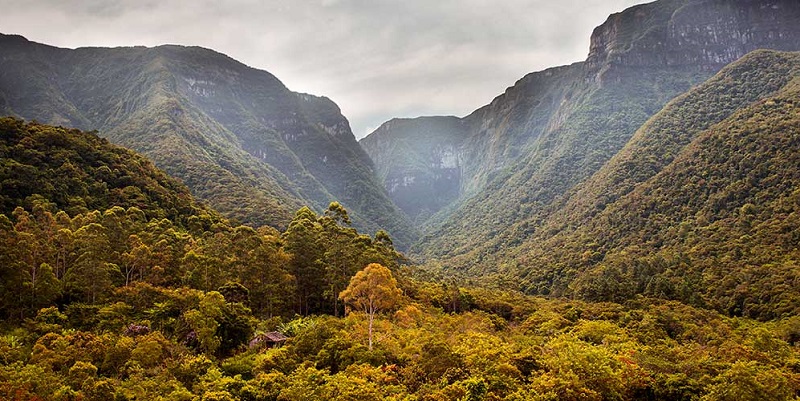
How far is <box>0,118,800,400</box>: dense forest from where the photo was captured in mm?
24844

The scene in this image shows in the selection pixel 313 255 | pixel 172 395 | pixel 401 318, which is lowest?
pixel 401 318

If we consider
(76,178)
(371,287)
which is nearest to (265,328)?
(371,287)

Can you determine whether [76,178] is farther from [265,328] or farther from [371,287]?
[371,287]

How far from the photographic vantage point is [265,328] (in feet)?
125

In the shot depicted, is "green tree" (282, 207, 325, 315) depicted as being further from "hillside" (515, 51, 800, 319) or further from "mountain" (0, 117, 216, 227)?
"hillside" (515, 51, 800, 319)

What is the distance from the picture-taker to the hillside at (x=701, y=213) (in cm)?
7712

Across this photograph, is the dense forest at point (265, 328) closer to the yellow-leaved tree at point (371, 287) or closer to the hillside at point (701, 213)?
the yellow-leaved tree at point (371, 287)

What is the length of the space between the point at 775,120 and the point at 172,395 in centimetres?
12850

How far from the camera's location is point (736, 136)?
11019cm

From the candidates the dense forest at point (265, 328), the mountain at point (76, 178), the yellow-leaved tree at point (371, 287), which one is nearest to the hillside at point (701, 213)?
the dense forest at point (265, 328)

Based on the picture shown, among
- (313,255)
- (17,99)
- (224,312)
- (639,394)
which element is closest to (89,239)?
(224,312)

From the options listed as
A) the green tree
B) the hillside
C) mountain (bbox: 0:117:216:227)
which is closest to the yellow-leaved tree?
the green tree

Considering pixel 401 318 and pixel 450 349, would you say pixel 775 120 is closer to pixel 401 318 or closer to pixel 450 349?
pixel 401 318

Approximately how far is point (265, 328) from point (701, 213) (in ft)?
314
